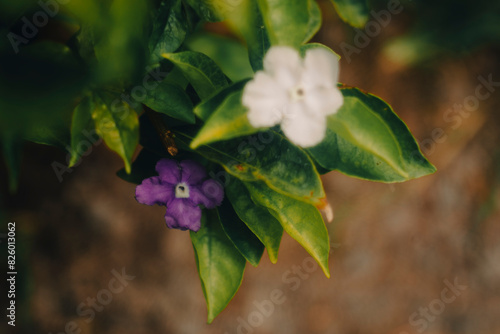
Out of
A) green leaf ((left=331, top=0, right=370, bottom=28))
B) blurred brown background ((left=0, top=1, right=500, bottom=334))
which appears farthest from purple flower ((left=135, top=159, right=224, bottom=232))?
blurred brown background ((left=0, top=1, right=500, bottom=334))

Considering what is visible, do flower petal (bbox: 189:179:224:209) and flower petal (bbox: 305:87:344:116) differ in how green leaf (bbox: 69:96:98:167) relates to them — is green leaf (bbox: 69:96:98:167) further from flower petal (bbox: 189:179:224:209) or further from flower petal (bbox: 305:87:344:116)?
flower petal (bbox: 305:87:344:116)

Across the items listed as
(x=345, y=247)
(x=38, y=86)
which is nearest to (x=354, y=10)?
(x=38, y=86)

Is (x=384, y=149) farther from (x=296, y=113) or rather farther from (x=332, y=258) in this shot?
(x=332, y=258)

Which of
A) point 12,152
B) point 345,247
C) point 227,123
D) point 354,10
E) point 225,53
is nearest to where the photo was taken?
point 227,123

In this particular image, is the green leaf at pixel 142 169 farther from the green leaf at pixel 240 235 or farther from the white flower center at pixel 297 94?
the white flower center at pixel 297 94

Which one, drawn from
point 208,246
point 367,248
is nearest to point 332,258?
point 367,248

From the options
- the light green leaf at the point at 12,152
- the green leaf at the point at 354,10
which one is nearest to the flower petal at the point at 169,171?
the light green leaf at the point at 12,152

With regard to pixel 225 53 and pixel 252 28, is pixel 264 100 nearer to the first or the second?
pixel 252 28
